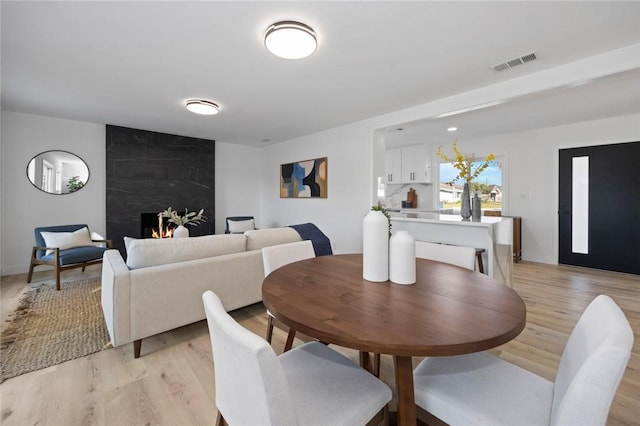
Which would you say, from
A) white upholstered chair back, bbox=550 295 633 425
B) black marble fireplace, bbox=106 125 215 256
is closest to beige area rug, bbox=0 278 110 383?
black marble fireplace, bbox=106 125 215 256

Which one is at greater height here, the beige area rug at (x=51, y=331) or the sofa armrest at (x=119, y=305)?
the sofa armrest at (x=119, y=305)

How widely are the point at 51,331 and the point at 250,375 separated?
2.70 m

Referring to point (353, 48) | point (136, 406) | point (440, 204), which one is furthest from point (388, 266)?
point (440, 204)

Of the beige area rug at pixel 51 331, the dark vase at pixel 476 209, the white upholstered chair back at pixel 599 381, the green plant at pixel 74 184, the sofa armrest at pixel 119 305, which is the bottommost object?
the beige area rug at pixel 51 331

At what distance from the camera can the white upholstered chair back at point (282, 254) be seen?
1806mm

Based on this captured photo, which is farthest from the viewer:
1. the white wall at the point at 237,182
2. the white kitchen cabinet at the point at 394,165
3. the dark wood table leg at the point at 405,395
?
the white kitchen cabinet at the point at 394,165

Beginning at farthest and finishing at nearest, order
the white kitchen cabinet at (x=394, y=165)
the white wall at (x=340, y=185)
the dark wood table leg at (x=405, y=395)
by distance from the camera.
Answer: the white kitchen cabinet at (x=394, y=165) → the white wall at (x=340, y=185) → the dark wood table leg at (x=405, y=395)

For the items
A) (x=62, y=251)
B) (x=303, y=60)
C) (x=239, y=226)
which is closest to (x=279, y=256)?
(x=303, y=60)

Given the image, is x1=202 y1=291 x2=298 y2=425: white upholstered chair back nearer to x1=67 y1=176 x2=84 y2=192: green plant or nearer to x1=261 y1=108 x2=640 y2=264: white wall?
x1=261 y1=108 x2=640 y2=264: white wall

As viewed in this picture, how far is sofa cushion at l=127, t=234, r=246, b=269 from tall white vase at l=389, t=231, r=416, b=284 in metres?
1.66

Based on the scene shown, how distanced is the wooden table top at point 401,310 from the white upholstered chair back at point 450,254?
0.36 m

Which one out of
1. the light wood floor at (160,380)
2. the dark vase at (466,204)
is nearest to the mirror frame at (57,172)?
the light wood floor at (160,380)

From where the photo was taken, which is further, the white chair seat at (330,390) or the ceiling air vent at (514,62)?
the ceiling air vent at (514,62)

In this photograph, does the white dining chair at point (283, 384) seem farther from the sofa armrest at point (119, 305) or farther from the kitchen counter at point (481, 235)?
the kitchen counter at point (481, 235)
